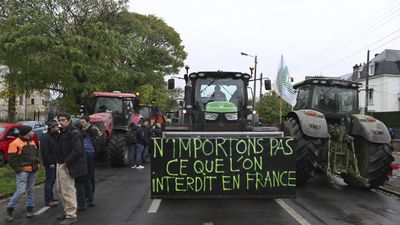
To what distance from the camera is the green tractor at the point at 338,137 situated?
11.5 m

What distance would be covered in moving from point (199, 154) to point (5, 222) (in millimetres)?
3530

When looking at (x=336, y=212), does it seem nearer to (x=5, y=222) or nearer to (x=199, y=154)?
(x=199, y=154)

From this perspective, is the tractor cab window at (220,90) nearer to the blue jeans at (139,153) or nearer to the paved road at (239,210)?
the paved road at (239,210)

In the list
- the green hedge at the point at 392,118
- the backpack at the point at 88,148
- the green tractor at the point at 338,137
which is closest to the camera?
the backpack at the point at 88,148

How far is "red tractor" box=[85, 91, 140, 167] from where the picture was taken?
17.0 meters

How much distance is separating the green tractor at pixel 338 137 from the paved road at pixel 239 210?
551mm

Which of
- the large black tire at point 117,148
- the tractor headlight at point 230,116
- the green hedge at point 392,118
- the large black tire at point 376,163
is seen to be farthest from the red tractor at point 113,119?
the green hedge at point 392,118

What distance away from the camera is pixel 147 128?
18172 mm

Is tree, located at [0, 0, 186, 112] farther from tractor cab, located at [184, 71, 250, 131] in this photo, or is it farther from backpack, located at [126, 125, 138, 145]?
tractor cab, located at [184, 71, 250, 131]

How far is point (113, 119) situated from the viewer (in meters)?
18.8

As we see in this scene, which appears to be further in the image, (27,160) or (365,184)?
(365,184)

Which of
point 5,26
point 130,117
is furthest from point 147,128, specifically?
point 5,26

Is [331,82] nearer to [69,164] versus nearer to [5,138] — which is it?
[69,164]

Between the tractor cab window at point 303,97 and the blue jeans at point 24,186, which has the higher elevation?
the tractor cab window at point 303,97
